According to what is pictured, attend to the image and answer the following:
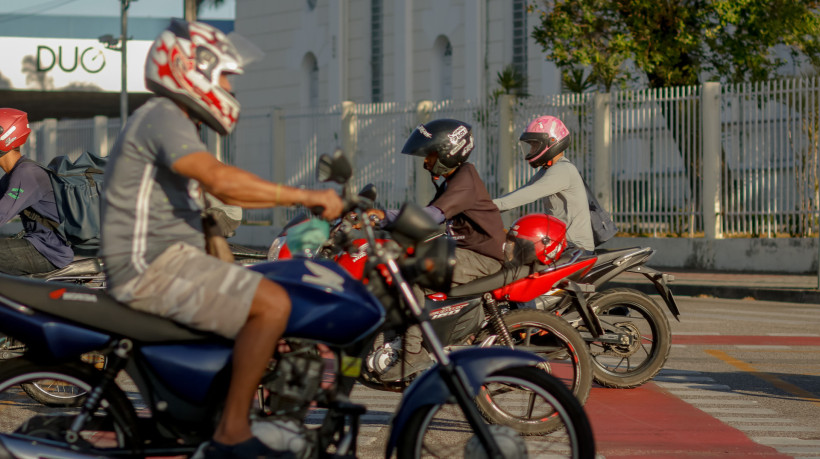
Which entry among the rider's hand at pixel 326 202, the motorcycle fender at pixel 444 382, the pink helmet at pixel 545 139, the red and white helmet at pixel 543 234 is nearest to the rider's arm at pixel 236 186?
the rider's hand at pixel 326 202

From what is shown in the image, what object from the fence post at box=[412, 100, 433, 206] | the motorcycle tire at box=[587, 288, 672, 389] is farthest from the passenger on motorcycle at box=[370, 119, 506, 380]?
the fence post at box=[412, 100, 433, 206]

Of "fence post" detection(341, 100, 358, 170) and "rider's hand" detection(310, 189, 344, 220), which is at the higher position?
"fence post" detection(341, 100, 358, 170)

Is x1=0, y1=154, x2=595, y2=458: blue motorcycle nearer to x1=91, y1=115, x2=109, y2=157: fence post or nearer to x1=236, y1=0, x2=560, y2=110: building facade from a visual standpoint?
x1=236, y1=0, x2=560, y2=110: building facade

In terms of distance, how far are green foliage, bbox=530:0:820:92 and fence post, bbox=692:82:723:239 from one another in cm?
148

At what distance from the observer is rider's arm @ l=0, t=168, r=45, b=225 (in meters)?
7.13

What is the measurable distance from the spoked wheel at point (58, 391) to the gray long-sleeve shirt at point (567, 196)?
3992 mm

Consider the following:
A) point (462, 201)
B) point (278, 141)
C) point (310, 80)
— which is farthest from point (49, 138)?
point (462, 201)

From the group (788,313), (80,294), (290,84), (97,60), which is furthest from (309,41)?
(80,294)

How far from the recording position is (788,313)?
14109mm

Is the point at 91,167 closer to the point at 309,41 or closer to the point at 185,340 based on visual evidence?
the point at 185,340

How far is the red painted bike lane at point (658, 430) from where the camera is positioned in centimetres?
589

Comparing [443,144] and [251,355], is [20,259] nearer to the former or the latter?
[443,144]

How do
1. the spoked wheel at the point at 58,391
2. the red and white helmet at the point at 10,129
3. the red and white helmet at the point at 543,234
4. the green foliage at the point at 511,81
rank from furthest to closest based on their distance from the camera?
the green foliage at the point at 511,81
the red and white helmet at the point at 10,129
the red and white helmet at the point at 543,234
the spoked wheel at the point at 58,391

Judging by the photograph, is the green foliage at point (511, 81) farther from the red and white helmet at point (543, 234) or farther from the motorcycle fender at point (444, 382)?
the motorcycle fender at point (444, 382)
